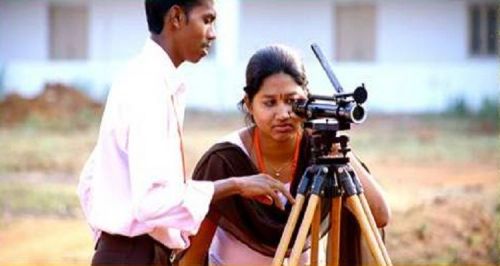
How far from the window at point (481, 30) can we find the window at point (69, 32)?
6.59 m

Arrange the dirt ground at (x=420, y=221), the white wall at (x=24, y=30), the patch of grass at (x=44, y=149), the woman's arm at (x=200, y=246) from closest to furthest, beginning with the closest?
the woman's arm at (x=200, y=246) → the dirt ground at (x=420, y=221) → the patch of grass at (x=44, y=149) → the white wall at (x=24, y=30)

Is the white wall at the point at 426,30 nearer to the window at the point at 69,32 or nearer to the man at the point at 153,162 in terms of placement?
the window at the point at 69,32

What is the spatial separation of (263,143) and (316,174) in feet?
1.25

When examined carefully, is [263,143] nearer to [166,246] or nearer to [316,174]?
[316,174]

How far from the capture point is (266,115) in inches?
114

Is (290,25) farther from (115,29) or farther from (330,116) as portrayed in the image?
(330,116)

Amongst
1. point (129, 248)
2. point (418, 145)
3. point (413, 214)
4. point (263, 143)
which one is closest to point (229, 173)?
point (263, 143)

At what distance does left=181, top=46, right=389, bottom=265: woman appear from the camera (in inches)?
114

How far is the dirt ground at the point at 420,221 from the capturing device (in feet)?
24.9

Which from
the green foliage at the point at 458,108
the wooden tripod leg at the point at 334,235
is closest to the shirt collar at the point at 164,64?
the wooden tripod leg at the point at 334,235

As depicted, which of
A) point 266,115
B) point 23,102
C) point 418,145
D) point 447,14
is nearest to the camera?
point 266,115

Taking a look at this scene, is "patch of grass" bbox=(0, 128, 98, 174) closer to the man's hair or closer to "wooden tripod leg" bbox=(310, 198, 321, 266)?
"wooden tripod leg" bbox=(310, 198, 321, 266)

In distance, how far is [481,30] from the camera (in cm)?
1933

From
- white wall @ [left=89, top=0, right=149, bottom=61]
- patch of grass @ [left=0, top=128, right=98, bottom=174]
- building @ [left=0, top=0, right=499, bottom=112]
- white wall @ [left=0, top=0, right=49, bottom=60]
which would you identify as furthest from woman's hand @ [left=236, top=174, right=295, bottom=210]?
white wall @ [left=0, top=0, right=49, bottom=60]
